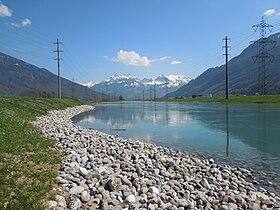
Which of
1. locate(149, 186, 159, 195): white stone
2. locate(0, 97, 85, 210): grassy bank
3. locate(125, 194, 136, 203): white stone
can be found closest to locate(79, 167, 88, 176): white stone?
locate(0, 97, 85, 210): grassy bank

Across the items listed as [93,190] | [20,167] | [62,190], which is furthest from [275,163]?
[20,167]

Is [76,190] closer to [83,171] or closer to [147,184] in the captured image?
A: [83,171]

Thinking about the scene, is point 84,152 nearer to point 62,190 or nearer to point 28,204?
point 62,190

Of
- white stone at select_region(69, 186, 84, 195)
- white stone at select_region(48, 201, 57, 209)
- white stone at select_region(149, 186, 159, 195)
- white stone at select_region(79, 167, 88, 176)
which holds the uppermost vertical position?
white stone at select_region(79, 167, 88, 176)

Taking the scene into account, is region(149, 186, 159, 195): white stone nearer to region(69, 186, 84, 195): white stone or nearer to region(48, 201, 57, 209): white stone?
region(69, 186, 84, 195): white stone

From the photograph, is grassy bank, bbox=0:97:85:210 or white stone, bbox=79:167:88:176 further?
white stone, bbox=79:167:88:176

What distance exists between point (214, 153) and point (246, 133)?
9569mm

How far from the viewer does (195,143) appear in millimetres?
21984

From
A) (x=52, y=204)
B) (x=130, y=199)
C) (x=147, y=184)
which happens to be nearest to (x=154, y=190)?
(x=147, y=184)

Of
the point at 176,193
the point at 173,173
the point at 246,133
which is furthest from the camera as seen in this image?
the point at 246,133

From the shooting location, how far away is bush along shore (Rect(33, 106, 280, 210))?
8.81 m

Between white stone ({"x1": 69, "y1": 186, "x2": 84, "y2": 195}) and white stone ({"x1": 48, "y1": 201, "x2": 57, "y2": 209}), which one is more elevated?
white stone ({"x1": 69, "y1": 186, "x2": 84, "y2": 195})

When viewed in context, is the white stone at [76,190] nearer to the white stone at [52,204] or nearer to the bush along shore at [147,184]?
the bush along shore at [147,184]

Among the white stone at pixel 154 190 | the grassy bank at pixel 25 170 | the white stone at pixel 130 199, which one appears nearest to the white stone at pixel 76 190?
the grassy bank at pixel 25 170
